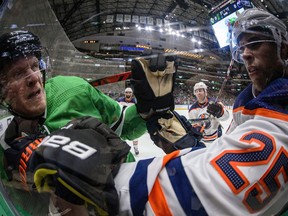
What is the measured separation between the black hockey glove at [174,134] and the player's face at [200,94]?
0.06 metres

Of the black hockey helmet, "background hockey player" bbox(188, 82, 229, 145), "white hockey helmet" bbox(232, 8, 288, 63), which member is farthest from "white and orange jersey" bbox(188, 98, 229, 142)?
the black hockey helmet

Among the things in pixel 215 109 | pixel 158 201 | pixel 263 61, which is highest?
pixel 263 61

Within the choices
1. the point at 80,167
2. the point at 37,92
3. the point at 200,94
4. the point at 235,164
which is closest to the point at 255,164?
the point at 235,164

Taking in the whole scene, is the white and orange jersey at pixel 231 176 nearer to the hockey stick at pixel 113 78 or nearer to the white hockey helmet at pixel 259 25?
the white hockey helmet at pixel 259 25

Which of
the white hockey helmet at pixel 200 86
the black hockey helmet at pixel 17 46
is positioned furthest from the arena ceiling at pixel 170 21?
the black hockey helmet at pixel 17 46

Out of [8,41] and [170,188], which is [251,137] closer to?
[170,188]

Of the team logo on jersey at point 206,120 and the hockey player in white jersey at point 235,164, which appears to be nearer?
the hockey player in white jersey at point 235,164

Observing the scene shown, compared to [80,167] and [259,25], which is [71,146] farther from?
[259,25]

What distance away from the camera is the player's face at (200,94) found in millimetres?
494

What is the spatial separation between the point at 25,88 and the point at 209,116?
1.23 ft

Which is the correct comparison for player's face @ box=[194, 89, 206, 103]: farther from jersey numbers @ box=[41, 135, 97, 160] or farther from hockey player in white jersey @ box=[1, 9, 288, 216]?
jersey numbers @ box=[41, 135, 97, 160]

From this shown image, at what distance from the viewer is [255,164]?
41 cm

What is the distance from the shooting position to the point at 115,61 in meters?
0.54

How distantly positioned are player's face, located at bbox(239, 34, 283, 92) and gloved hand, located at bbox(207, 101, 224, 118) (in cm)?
8
